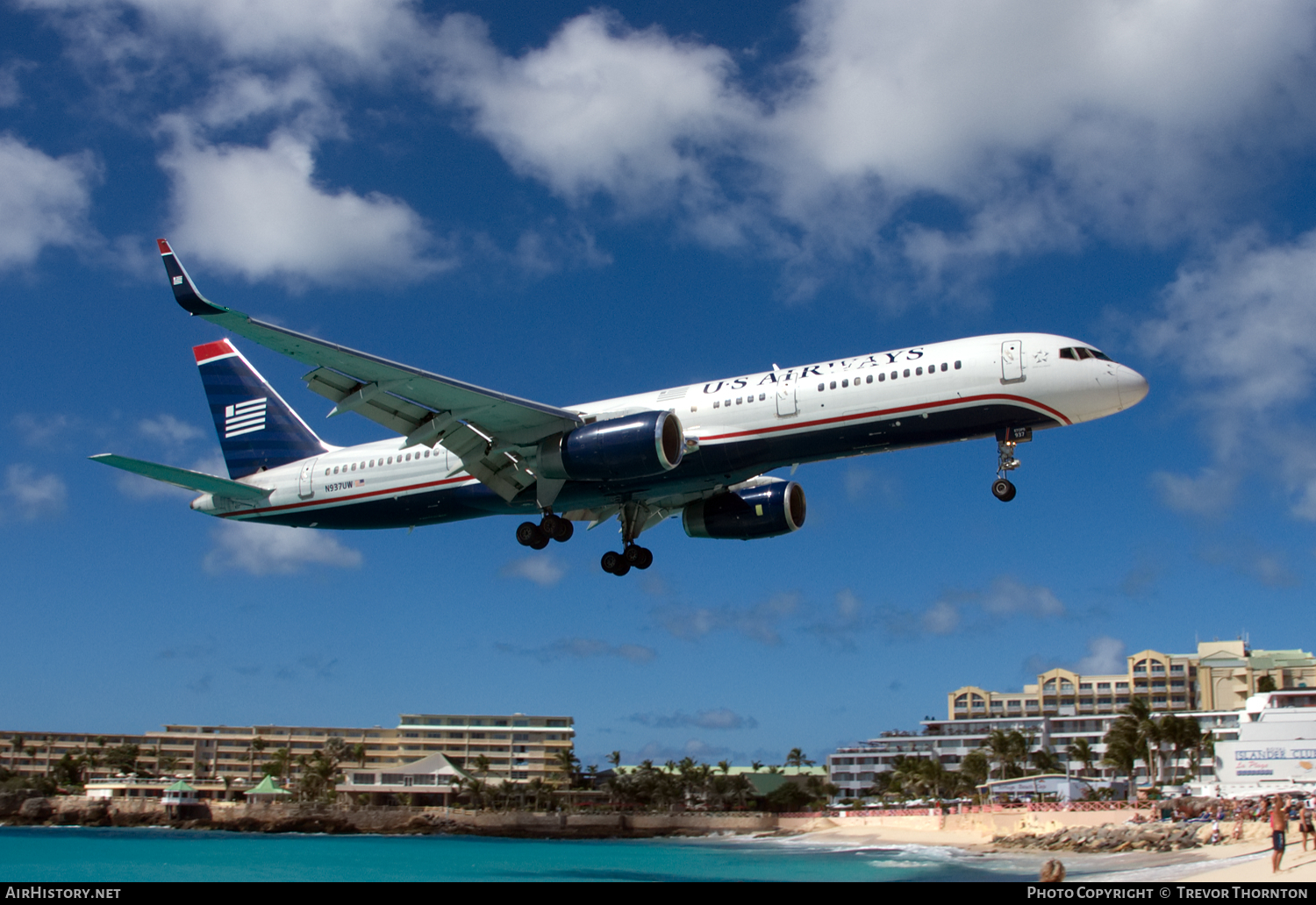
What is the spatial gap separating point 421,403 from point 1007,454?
1596 cm

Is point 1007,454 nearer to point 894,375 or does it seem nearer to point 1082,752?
point 894,375

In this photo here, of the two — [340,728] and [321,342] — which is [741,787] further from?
[321,342]

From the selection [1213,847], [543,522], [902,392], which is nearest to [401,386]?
[543,522]

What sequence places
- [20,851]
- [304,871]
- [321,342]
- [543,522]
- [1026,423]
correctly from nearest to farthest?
[321,342] < [1026,423] < [543,522] < [304,871] < [20,851]

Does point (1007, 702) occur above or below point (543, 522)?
below

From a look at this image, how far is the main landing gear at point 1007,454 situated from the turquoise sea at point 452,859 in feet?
159

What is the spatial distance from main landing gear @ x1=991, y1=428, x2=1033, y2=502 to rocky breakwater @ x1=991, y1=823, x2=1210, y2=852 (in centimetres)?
4419

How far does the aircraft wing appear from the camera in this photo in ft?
85.7

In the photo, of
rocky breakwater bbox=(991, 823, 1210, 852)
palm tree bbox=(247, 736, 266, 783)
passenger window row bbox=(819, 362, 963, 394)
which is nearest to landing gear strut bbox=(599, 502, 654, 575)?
passenger window row bbox=(819, 362, 963, 394)

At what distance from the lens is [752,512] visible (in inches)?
1419

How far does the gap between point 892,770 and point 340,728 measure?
287ft

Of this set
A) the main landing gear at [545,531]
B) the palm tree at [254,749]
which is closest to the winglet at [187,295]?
the main landing gear at [545,531]

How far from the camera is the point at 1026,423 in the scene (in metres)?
29.0
